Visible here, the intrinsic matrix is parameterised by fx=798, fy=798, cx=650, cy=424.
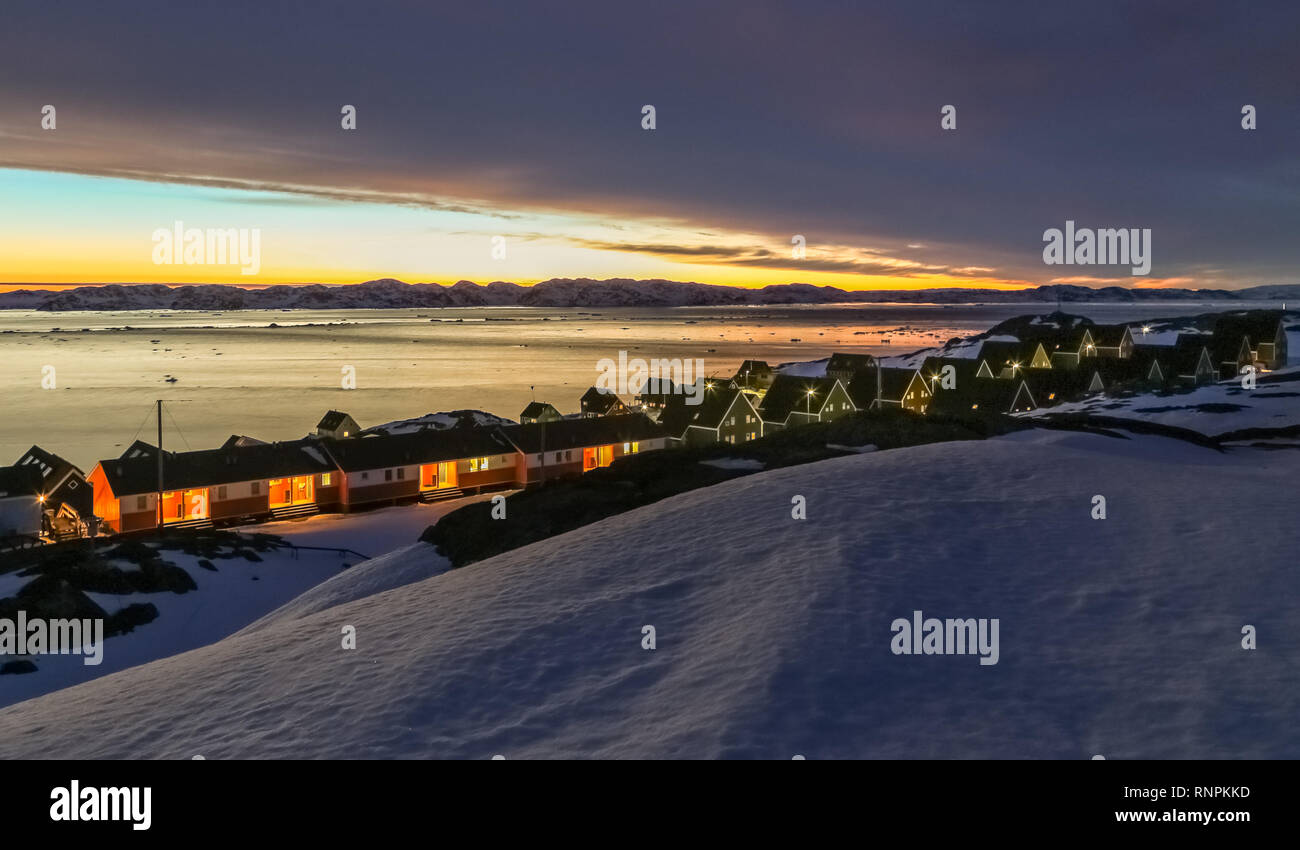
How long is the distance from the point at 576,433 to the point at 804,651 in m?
58.7

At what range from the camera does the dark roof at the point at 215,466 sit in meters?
50.9

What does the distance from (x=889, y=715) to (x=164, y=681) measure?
390 inches

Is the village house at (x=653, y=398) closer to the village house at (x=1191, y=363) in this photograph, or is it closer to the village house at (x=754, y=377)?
the village house at (x=754, y=377)

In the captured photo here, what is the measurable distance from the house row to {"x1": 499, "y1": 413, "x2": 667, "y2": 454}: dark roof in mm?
85

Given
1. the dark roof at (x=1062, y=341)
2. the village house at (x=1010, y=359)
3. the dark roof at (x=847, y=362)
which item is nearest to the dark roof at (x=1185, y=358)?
the dark roof at (x=1062, y=341)

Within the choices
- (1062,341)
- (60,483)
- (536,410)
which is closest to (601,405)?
(536,410)

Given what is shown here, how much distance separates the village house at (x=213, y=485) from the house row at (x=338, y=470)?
2.5 inches

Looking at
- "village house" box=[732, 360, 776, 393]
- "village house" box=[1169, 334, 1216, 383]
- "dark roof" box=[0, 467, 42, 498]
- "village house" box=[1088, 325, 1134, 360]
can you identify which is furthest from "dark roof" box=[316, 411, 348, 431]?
"village house" box=[1169, 334, 1216, 383]

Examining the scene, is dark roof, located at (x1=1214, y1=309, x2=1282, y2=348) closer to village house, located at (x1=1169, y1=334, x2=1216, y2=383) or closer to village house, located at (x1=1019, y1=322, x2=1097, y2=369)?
village house, located at (x1=1169, y1=334, x2=1216, y2=383)

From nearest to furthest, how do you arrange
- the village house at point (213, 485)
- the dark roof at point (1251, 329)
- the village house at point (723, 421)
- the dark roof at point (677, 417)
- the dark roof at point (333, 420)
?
1. the village house at point (213, 485)
2. the village house at point (723, 421)
3. the dark roof at point (677, 417)
4. the dark roof at point (1251, 329)
5. the dark roof at point (333, 420)

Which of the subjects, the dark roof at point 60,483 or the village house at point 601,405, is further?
the village house at point 601,405

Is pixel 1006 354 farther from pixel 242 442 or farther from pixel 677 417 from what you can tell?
pixel 242 442

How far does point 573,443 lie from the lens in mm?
65688

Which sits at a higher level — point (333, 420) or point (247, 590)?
point (333, 420)
